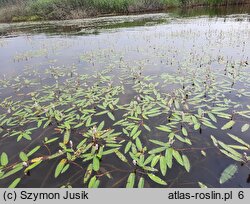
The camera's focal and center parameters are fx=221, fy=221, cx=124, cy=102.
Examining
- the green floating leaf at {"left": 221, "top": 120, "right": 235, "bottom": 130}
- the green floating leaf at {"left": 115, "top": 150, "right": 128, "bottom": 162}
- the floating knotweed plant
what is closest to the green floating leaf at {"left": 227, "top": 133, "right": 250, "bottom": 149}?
the floating knotweed plant

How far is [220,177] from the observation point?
3434 mm

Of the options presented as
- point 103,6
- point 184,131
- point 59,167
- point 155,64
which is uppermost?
point 103,6

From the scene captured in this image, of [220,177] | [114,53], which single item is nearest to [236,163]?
[220,177]

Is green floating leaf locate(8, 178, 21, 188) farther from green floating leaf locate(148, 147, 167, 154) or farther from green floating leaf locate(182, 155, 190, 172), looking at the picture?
green floating leaf locate(182, 155, 190, 172)

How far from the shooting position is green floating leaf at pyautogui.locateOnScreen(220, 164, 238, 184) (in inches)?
133

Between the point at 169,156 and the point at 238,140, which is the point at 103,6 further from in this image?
the point at 169,156

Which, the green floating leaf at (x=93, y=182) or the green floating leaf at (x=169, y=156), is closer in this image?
the green floating leaf at (x=93, y=182)

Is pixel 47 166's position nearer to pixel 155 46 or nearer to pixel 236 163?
pixel 236 163

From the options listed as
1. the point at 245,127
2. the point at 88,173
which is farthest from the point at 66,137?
the point at 245,127

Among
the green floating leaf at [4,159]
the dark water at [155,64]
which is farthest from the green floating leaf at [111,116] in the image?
the green floating leaf at [4,159]

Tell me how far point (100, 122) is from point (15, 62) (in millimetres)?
9038

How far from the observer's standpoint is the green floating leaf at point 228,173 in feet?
11.1

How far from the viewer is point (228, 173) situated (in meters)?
3.49

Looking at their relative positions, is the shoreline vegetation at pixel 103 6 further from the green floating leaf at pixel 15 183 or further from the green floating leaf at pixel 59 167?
the green floating leaf at pixel 15 183
